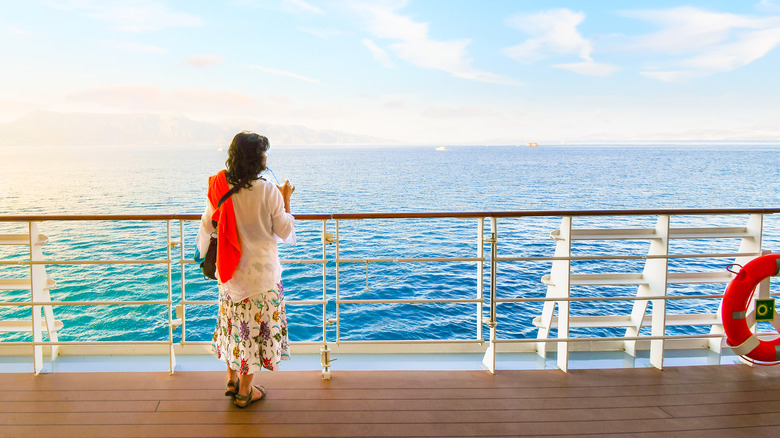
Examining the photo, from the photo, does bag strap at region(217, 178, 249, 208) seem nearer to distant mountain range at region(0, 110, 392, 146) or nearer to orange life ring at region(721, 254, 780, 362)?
orange life ring at region(721, 254, 780, 362)

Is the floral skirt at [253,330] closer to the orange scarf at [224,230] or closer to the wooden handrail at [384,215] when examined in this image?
the orange scarf at [224,230]

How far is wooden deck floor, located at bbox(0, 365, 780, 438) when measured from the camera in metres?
1.92

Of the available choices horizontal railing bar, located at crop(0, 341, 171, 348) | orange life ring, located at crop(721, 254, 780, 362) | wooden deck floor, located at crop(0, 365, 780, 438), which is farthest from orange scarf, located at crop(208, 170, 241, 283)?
orange life ring, located at crop(721, 254, 780, 362)

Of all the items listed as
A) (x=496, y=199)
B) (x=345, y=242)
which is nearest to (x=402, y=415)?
(x=345, y=242)

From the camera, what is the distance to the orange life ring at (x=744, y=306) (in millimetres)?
2389

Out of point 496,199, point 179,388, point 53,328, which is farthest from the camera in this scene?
point 496,199

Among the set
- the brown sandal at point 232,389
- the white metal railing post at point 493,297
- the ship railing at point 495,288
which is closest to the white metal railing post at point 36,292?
the ship railing at point 495,288

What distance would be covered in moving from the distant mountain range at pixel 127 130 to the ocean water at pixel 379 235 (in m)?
8.94

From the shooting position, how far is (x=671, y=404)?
214cm

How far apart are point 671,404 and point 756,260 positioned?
2.88 ft

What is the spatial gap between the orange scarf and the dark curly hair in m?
0.06

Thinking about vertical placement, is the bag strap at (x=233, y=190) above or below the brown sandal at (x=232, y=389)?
above

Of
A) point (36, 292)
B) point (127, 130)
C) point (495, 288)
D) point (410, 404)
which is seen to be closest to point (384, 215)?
point (495, 288)

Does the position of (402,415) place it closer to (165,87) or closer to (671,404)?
(671,404)
